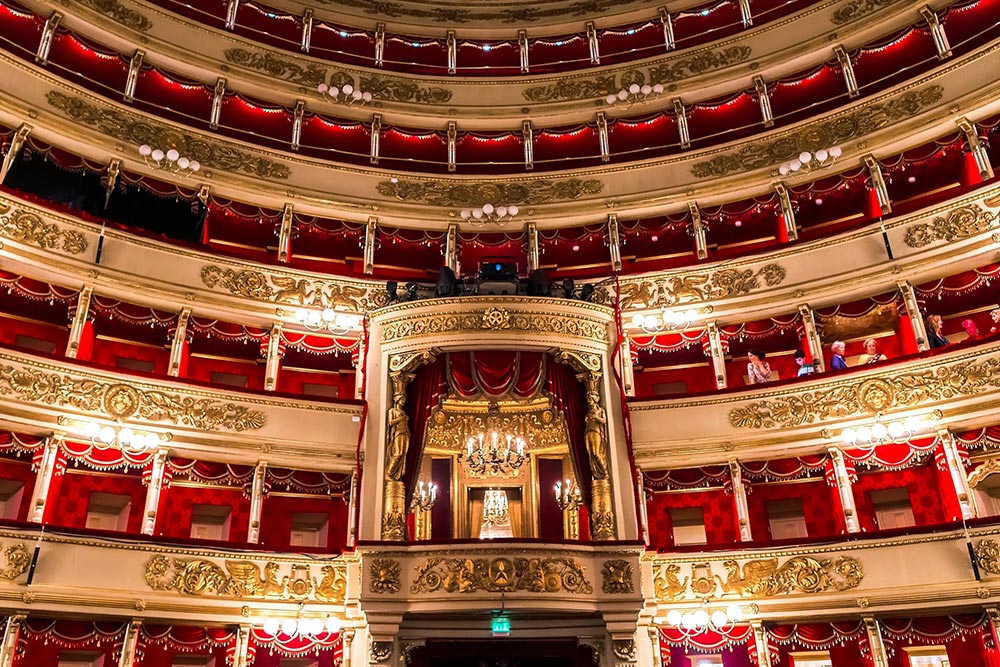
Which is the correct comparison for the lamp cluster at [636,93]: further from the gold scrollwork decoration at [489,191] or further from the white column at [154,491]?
the white column at [154,491]

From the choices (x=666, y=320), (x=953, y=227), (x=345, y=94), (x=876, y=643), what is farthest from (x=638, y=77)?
(x=876, y=643)

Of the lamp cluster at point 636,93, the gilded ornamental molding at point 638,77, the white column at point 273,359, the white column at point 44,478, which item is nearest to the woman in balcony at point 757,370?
the lamp cluster at point 636,93

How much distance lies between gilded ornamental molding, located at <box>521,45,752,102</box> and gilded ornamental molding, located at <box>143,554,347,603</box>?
49.3ft

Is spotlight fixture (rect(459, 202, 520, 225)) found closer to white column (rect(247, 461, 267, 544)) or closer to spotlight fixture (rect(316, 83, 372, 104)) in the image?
spotlight fixture (rect(316, 83, 372, 104))

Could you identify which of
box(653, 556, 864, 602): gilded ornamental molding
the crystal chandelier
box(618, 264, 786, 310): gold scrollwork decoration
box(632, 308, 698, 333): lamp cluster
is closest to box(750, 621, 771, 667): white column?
the crystal chandelier

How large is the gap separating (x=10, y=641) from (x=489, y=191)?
14.7 metres

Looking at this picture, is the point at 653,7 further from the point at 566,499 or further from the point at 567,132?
the point at 566,499

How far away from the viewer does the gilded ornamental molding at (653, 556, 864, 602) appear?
46.4ft

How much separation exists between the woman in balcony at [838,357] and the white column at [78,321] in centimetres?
1630

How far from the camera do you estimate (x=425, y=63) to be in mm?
24047

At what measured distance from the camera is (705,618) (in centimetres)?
1463

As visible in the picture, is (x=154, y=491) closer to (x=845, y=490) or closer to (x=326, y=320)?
(x=326, y=320)

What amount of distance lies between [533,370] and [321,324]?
18.9ft

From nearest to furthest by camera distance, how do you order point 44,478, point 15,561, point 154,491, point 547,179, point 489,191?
point 15,561 < point 44,478 < point 154,491 < point 489,191 < point 547,179
